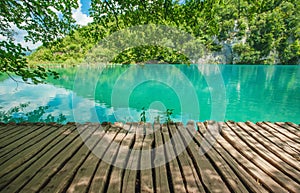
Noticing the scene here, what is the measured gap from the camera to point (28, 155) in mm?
2488

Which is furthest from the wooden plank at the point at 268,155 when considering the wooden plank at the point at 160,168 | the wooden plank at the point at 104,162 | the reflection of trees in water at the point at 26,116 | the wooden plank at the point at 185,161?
the reflection of trees in water at the point at 26,116

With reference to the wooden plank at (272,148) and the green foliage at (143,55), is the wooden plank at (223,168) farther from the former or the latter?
the green foliage at (143,55)

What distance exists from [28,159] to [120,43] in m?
2.99

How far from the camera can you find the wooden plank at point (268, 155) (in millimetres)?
2127

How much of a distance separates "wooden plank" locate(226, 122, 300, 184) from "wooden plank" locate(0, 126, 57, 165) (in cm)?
334

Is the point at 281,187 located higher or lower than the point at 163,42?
lower

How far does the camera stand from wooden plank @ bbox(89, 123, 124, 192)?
1.89 metres

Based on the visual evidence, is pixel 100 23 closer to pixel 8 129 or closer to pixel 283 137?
pixel 8 129

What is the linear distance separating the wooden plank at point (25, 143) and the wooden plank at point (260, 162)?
10.2ft

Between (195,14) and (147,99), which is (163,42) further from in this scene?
(147,99)

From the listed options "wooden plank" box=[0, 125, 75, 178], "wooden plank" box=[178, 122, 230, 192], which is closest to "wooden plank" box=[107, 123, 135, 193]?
"wooden plank" box=[178, 122, 230, 192]

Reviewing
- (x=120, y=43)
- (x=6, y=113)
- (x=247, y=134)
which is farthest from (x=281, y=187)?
(x=6, y=113)

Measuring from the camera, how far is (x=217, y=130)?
11.4ft

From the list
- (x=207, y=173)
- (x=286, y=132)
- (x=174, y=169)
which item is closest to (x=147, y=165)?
(x=174, y=169)
